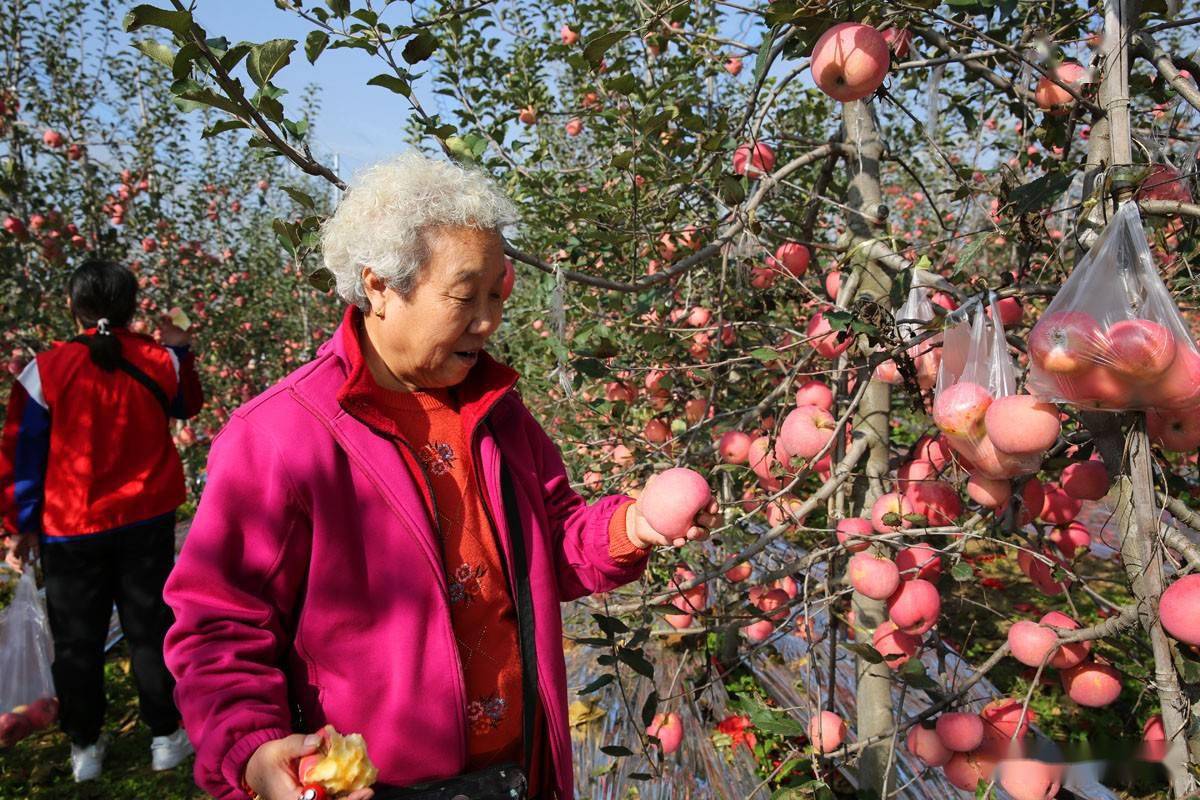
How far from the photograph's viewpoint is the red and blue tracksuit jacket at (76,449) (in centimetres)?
254

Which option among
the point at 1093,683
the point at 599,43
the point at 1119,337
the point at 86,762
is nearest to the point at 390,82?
the point at 599,43

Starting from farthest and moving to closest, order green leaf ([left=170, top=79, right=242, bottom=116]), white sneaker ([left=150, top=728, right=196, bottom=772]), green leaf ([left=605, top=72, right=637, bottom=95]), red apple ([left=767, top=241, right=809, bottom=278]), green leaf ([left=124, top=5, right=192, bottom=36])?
white sneaker ([left=150, top=728, right=196, bottom=772])
red apple ([left=767, top=241, right=809, bottom=278])
green leaf ([left=605, top=72, right=637, bottom=95])
green leaf ([left=170, top=79, right=242, bottom=116])
green leaf ([left=124, top=5, right=192, bottom=36])

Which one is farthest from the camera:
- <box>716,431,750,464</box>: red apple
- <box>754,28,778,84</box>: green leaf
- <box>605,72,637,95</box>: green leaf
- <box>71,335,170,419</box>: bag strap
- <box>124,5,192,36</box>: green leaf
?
<box>71,335,170,419</box>: bag strap

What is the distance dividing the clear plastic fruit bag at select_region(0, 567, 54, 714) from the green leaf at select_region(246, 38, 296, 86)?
2443mm

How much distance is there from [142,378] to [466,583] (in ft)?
6.85

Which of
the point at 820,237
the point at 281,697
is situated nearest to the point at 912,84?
the point at 820,237

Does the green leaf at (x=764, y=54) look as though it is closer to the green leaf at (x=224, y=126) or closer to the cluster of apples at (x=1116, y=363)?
the cluster of apples at (x=1116, y=363)

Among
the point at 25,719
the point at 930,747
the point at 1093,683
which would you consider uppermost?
the point at 1093,683

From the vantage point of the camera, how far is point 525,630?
4.11 ft

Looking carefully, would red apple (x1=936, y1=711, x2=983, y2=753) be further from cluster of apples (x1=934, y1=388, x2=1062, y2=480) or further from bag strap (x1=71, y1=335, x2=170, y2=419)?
bag strap (x1=71, y1=335, x2=170, y2=419)

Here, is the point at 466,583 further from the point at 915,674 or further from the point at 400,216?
the point at 915,674

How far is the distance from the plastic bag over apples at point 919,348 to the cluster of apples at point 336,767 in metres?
1.19

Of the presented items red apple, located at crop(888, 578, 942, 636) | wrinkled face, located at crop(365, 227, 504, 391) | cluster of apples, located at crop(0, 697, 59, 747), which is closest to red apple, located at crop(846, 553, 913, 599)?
red apple, located at crop(888, 578, 942, 636)

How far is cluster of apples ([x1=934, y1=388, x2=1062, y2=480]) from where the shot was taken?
114 cm
